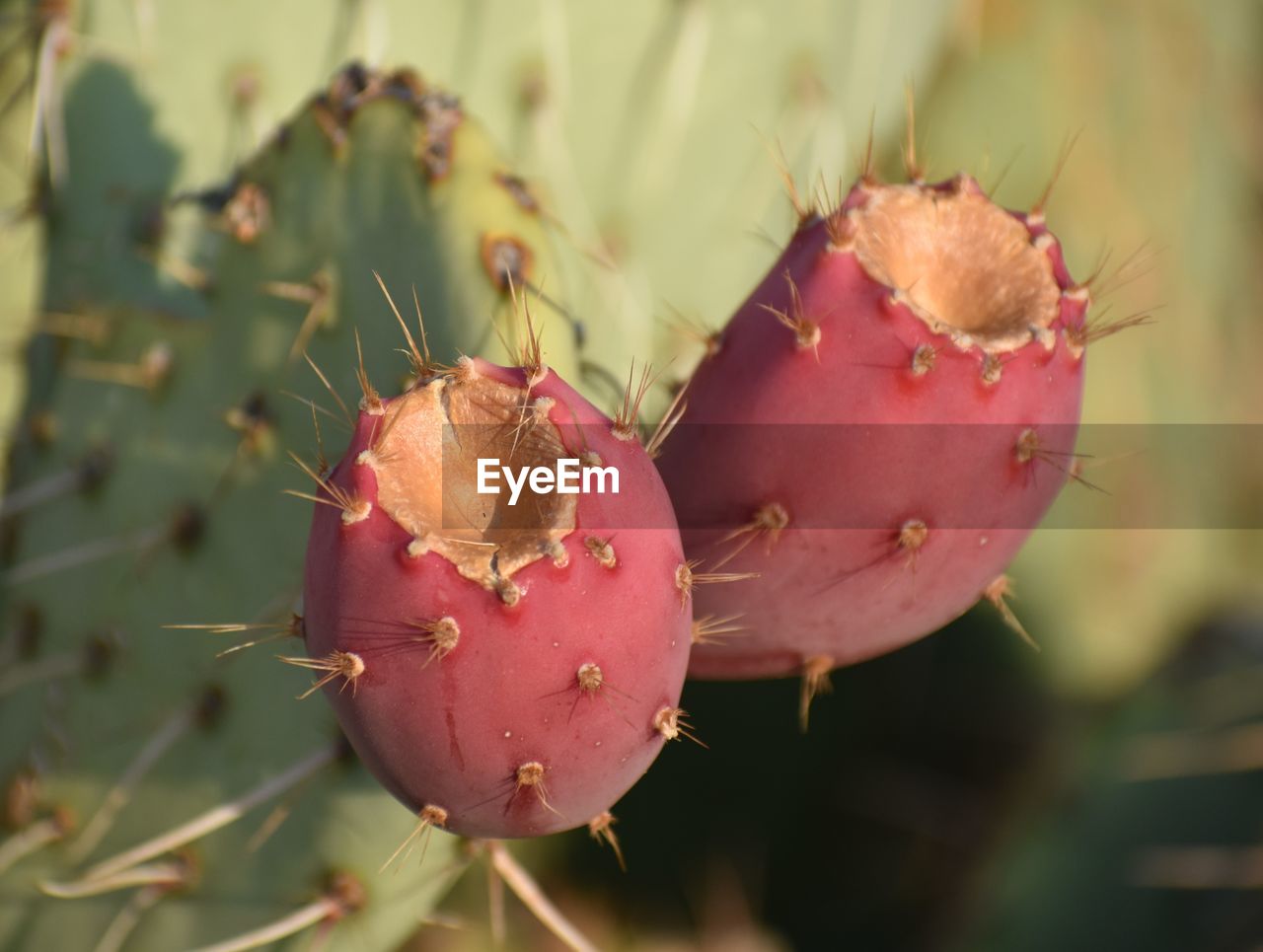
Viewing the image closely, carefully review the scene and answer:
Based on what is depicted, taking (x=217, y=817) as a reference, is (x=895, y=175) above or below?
above

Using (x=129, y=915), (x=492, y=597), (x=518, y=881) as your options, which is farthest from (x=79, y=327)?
(x=492, y=597)

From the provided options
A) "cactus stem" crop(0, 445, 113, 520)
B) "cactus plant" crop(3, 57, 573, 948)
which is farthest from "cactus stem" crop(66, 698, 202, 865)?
"cactus stem" crop(0, 445, 113, 520)

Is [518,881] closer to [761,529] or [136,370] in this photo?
[761,529]

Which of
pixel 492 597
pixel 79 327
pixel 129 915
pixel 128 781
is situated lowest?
pixel 129 915

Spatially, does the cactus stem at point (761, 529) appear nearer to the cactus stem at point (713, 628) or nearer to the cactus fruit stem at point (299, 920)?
the cactus stem at point (713, 628)

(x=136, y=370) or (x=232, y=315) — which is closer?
(x=232, y=315)

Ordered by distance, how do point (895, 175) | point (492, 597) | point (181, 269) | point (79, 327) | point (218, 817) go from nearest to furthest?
point (492, 597) → point (218, 817) → point (181, 269) → point (79, 327) → point (895, 175)

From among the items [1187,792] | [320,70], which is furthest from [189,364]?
[1187,792]

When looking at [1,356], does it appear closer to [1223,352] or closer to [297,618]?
[297,618]
